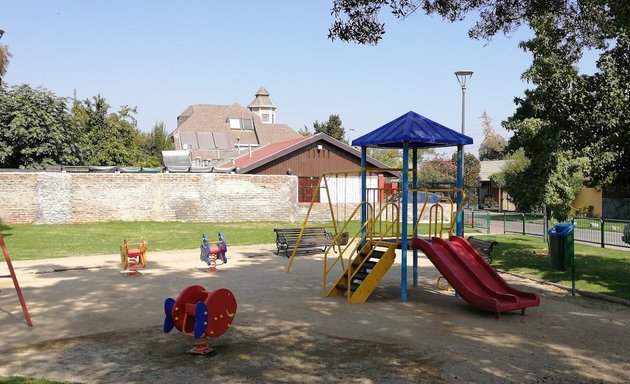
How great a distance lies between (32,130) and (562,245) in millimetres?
28933

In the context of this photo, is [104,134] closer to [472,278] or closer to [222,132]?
[222,132]

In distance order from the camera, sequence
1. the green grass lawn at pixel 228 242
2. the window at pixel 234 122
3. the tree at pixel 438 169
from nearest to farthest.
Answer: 1. the green grass lawn at pixel 228 242
2. the tree at pixel 438 169
3. the window at pixel 234 122

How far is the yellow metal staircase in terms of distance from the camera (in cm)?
1145

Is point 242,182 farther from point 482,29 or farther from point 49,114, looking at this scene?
point 482,29

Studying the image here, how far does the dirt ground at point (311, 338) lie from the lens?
7.05m

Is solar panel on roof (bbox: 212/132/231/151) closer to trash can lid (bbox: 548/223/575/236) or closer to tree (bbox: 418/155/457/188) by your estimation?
tree (bbox: 418/155/457/188)

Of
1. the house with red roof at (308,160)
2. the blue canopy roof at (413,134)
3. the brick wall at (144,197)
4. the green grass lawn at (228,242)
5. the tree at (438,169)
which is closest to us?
the blue canopy roof at (413,134)

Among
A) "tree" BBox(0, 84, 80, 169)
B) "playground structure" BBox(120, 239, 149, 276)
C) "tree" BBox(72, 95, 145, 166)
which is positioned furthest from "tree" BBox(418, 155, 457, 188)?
"playground structure" BBox(120, 239, 149, 276)

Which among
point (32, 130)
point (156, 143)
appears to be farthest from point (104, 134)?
point (156, 143)

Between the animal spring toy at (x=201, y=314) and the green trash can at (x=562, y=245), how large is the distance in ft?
32.5

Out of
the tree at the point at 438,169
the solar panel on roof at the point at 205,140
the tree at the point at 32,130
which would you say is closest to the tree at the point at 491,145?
the tree at the point at 438,169

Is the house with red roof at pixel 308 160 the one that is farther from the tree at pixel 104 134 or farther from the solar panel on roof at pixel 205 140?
the solar panel on roof at pixel 205 140

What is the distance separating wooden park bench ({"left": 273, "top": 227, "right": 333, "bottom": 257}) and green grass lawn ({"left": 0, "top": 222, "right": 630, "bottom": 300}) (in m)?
3.18

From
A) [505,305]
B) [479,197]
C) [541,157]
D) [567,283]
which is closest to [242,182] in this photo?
[541,157]
